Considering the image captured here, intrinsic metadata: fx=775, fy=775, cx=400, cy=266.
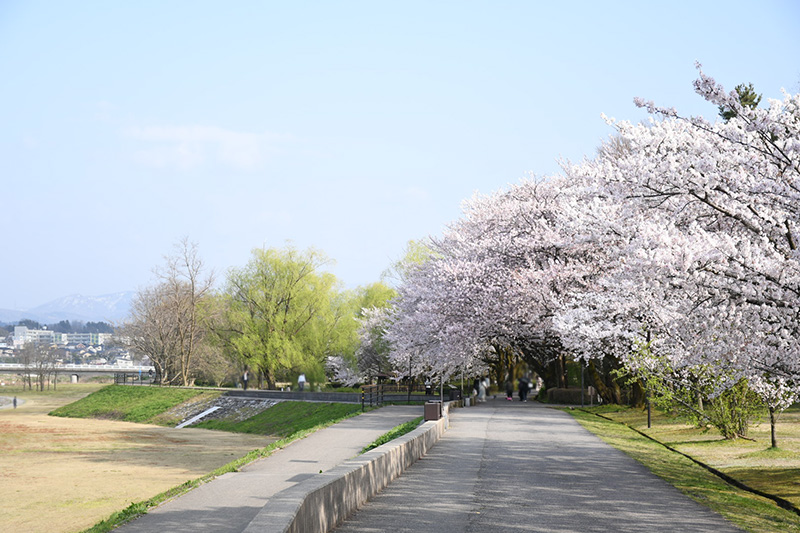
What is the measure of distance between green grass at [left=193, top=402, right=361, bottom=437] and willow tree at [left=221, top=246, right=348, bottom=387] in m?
12.5

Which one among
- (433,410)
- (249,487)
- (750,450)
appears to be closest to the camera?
(249,487)

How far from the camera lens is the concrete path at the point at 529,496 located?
10062 millimetres

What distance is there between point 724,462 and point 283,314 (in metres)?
47.5

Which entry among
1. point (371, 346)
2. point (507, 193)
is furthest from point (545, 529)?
point (371, 346)

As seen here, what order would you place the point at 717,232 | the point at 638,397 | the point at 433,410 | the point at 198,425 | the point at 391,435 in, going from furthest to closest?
1. the point at 198,425
2. the point at 638,397
3. the point at 433,410
4. the point at 391,435
5. the point at 717,232

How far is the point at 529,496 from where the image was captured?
12391 mm

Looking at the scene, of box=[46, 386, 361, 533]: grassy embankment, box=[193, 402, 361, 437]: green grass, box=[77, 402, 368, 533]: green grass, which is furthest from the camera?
box=[193, 402, 361, 437]: green grass

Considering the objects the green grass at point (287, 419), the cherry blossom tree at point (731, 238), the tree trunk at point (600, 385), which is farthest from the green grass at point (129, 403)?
the cherry blossom tree at point (731, 238)

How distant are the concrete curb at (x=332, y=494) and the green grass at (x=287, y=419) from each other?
81.8 feet

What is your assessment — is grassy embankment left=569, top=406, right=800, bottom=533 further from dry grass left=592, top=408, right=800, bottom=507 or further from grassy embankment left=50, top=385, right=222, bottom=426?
grassy embankment left=50, top=385, right=222, bottom=426

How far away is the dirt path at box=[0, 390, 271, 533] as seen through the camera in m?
20.4

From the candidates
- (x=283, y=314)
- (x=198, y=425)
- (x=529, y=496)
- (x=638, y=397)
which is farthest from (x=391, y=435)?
(x=283, y=314)

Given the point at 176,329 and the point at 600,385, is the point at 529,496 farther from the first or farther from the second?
the point at 176,329

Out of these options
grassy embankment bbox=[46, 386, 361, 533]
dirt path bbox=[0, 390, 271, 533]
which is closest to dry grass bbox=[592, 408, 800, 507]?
grassy embankment bbox=[46, 386, 361, 533]
